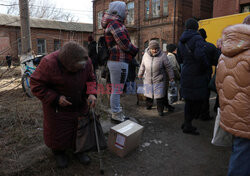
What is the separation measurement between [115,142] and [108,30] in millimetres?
1818

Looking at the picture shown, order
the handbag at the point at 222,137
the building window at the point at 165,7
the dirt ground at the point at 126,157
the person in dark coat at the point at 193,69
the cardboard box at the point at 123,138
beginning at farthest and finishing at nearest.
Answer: the building window at the point at 165,7
the person in dark coat at the point at 193,69
the cardboard box at the point at 123,138
the dirt ground at the point at 126,157
the handbag at the point at 222,137

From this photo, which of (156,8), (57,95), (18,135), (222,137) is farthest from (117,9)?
(156,8)

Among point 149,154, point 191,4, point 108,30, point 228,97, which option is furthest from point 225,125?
point 191,4

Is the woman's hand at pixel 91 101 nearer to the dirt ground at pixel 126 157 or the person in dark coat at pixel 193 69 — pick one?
the dirt ground at pixel 126 157

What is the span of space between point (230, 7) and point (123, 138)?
1086cm

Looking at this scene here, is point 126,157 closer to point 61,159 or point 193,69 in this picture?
point 61,159

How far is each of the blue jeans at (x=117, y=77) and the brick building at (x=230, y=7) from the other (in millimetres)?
9682

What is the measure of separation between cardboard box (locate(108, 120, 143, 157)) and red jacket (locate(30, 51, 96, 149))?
0.64 meters

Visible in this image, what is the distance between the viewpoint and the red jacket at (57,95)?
2117 millimetres

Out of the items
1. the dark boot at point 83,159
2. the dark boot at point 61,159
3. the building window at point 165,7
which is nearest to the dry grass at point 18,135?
the dark boot at point 61,159

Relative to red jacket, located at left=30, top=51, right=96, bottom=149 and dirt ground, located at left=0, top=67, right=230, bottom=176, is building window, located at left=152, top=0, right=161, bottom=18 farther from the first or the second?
red jacket, located at left=30, top=51, right=96, bottom=149

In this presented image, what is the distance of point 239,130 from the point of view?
67.1 inches

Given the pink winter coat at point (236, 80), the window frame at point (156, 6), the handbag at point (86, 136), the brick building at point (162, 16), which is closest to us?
the pink winter coat at point (236, 80)

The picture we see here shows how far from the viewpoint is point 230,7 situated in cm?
1036
